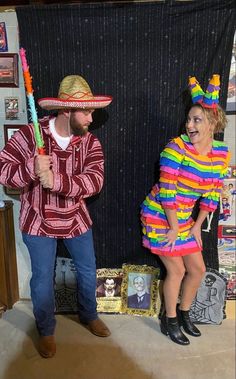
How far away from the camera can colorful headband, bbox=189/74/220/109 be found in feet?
5.10

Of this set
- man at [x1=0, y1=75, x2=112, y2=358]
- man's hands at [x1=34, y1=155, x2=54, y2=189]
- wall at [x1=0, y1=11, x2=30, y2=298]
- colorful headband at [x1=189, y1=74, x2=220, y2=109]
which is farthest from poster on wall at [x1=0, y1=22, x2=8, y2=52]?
colorful headband at [x1=189, y1=74, x2=220, y2=109]

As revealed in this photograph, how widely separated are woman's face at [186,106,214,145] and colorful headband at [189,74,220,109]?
4 cm

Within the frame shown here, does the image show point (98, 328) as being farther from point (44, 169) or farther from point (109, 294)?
point (44, 169)

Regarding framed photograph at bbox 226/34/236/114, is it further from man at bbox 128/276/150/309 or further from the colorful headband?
man at bbox 128/276/150/309

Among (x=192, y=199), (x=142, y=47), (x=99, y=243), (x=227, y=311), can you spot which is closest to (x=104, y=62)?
(x=142, y=47)

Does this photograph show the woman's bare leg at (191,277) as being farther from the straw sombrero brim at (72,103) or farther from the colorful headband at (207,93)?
the straw sombrero brim at (72,103)

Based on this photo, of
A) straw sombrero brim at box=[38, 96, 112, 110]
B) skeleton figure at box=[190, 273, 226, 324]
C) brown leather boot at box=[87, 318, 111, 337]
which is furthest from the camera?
skeleton figure at box=[190, 273, 226, 324]

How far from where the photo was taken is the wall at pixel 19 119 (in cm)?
174

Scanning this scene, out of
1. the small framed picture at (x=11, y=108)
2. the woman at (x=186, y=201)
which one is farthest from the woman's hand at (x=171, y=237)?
the small framed picture at (x=11, y=108)

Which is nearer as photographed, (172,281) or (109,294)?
(172,281)

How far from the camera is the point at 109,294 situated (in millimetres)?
1984

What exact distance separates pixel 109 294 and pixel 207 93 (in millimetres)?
1072

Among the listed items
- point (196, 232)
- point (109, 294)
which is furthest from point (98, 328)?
point (196, 232)

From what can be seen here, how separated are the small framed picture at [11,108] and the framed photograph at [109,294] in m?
0.88
